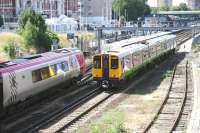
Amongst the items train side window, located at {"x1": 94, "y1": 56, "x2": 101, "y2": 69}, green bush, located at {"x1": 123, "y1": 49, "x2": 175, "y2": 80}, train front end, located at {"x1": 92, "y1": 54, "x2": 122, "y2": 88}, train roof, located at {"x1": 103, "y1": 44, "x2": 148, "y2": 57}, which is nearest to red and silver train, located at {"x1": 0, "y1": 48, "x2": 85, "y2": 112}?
train side window, located at {"x1": 94, "y1": 56, "x2": 101, "y2": 69}

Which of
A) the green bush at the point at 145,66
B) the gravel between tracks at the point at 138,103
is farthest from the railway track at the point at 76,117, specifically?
the green bush at the point at 145,66

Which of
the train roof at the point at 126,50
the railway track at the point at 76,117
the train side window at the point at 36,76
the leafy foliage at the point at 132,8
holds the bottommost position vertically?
the railway track at the point at 76,117

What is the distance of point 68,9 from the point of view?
132000 millimetres

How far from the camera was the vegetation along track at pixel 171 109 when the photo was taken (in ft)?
69.2

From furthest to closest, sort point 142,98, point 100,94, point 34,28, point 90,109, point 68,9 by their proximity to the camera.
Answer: point 68,9, point 34,28, point 100,94, point 142,98, point 90,109

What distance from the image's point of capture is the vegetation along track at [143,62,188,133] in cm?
2110

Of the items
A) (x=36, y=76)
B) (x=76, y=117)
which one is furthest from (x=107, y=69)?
(x=76, y=117)

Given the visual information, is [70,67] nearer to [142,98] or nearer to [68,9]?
[142,98]

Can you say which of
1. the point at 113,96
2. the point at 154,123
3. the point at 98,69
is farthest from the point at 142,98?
the point at 154,123

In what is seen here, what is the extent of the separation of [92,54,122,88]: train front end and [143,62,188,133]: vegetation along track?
3.69 metres

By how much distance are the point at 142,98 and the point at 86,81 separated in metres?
7.80

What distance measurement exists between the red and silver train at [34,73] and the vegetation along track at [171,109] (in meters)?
6.71

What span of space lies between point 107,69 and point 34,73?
7.04 meters

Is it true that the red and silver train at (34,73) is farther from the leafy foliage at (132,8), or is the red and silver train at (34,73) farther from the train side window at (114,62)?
the leafy foliage at (132,8)
